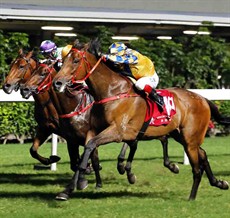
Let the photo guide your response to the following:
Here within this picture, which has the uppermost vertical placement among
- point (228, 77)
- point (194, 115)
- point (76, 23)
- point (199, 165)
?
point (194, 115)

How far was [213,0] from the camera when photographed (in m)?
19.5

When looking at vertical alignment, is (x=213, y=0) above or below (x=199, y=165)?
below

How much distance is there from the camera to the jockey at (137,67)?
26.3 ft

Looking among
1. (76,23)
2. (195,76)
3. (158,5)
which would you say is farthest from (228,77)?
(76,23)

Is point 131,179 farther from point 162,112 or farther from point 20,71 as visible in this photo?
point 20,71

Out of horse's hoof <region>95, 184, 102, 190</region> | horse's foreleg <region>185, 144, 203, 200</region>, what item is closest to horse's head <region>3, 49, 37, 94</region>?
horse's hoof <region>95, 184, 102, 190</region>

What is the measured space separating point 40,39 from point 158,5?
2967 millimetres

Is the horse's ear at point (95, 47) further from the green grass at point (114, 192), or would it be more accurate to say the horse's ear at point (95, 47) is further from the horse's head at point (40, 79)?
the green grass at point (114, 192)

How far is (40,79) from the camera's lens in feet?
28.3

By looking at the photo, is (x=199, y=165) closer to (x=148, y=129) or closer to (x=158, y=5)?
(x=148, y=129)

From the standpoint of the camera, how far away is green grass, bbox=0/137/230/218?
720 centimetres

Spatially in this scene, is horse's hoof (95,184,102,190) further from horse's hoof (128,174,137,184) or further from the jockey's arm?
the jockey's arm

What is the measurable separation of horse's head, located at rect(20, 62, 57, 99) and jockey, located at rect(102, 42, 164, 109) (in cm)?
94

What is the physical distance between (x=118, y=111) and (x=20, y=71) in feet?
5.55
